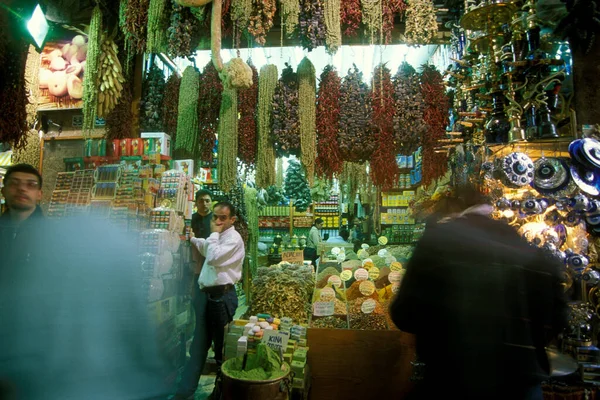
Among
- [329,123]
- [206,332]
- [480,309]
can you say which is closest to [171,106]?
[329,123]

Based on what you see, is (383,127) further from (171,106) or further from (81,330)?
(81,330)

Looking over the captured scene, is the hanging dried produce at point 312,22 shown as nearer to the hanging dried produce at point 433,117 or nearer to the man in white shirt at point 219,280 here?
the hanging dried produce at point 433,117

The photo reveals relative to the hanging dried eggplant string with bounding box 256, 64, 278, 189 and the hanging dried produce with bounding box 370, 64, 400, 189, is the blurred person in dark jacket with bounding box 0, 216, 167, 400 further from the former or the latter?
the hanging dried produce with bounding box 370, 64, 400, 189

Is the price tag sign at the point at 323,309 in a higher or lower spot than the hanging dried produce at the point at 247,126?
lower

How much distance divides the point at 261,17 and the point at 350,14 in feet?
2.49

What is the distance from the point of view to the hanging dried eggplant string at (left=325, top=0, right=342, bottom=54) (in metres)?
3.09

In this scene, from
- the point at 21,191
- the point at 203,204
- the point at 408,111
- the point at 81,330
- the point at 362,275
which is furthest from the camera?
the point at 203,204

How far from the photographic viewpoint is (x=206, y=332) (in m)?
3.23

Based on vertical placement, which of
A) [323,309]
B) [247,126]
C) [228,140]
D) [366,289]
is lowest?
[323,309]

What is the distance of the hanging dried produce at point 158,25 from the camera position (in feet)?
10.4

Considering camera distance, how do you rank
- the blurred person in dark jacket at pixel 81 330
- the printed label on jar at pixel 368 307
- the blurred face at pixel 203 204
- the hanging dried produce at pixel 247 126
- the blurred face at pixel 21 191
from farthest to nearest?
the blurred face at pixel 203 204, the hanging dried produce at pixel 247 126, the printed label on jar at pixel 368 307, the blurred face at pixel 21 191, the blurred person in dark jacket at pixel 81 330

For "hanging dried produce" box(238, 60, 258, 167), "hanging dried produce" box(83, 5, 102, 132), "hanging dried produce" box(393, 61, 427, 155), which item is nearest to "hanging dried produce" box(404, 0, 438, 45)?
"hanging dried produce" box(393, 61, 427, 155)

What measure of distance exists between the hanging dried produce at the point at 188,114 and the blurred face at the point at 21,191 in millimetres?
1559

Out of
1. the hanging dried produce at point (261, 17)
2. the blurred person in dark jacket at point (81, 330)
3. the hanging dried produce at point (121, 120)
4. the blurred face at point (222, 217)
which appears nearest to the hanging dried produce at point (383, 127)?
the hanging dried produce at point (261, 17)
